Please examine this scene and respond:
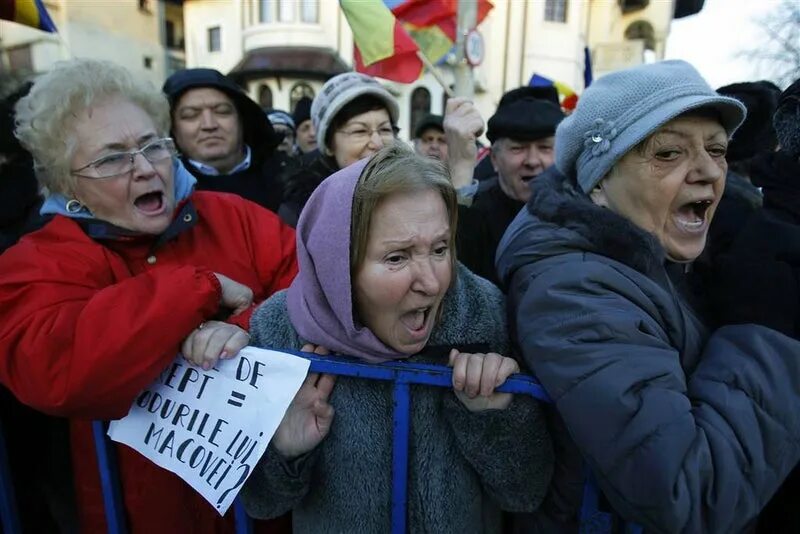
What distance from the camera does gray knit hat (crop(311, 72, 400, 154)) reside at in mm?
2855

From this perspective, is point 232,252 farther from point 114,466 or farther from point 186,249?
point 114,466

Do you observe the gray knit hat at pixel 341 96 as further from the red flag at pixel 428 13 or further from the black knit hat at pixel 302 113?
the black knit hat at pixel 302 113

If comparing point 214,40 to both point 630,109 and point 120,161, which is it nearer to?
point 120,161

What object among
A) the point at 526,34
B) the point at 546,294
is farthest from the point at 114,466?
the point at 526,34

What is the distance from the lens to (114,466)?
5.37 feet

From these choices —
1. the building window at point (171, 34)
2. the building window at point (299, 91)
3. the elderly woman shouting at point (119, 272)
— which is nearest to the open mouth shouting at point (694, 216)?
the elderly woman shouting at point (119, 272)

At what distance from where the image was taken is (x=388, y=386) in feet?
4.72

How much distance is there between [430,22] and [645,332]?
4573 millimetres

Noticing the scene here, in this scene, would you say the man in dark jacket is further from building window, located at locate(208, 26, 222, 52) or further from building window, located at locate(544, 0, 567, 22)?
building window, located at locate(208, 26, 222, 52)

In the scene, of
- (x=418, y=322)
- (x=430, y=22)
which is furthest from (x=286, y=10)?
(x=418, y=322)

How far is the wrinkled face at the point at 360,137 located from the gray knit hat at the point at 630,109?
155cm

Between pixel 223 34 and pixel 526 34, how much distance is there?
13.3 m

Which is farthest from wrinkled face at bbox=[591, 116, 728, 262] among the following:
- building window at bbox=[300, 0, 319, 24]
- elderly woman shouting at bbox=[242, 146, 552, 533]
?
building window at bbox=[300, 0, 319, 24]

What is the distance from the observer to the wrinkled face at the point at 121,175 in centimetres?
174
